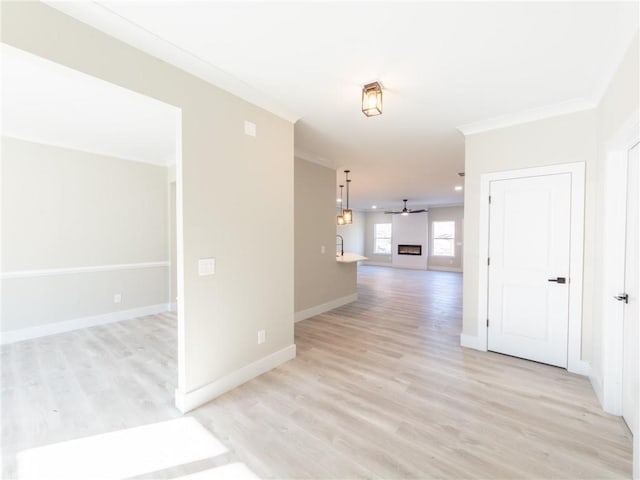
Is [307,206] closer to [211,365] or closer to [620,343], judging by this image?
[211,365]

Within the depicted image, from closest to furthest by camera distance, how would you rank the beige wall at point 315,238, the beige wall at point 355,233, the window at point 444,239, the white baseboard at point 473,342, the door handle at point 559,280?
the door handle at point 559,280, the white baseboard at point 473,342, the beige wall at point 315,238, the window at point 444,239, the beige wall at point 355,233

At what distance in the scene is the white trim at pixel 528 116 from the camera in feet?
8.79

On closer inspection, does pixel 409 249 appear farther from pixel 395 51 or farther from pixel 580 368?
pixel 395 51

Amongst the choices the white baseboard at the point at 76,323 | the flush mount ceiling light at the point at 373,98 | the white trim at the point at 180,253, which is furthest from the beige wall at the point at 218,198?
the white baseboard at the point at 76,323

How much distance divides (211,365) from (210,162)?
1714mm

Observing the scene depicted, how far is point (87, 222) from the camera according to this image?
4191mm

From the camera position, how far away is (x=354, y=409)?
2201mm

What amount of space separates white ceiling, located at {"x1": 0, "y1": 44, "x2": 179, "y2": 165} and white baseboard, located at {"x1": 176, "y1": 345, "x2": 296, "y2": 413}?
2210mm

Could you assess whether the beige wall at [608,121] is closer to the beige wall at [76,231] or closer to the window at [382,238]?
the beige wall at [76,231]

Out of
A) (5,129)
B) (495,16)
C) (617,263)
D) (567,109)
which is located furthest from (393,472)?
(5,129)

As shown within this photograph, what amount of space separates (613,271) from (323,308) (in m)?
3.76

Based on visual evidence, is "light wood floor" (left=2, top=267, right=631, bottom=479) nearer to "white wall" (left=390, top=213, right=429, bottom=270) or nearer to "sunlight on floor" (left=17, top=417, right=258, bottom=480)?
"sunlight on floor" (left=17, top=417, right=258, bottom=480)

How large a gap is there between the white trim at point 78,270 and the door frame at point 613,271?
19.2 ft

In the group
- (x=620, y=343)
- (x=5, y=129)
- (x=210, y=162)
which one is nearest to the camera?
(x=620, y=343)
